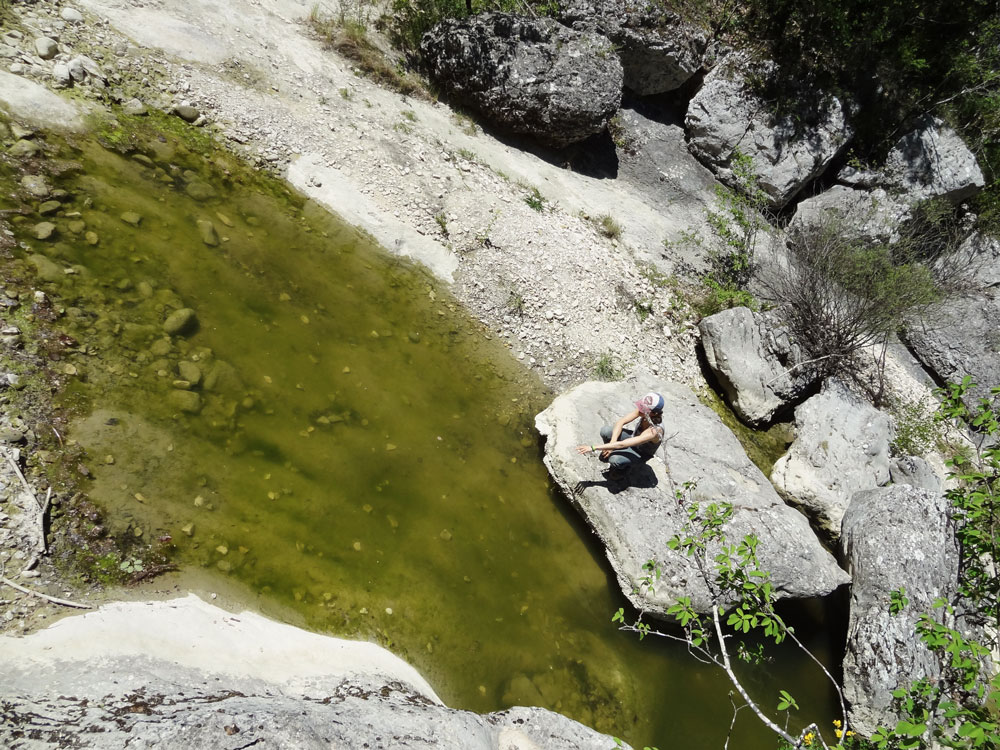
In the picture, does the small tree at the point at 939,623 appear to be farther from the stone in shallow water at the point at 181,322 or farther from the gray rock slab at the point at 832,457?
the stone in shallow water at the point at 181,322

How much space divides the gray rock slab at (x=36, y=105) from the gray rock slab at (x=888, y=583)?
14378mm

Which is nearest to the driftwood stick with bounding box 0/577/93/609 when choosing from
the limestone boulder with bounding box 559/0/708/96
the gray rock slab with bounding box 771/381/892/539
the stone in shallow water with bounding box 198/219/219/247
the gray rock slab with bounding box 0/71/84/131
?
the stone in shallow water with bounding box 198/219/219/247

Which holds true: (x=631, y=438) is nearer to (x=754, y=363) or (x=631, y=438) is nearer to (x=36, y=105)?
(x=754, y=363)

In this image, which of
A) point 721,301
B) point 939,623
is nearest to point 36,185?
point 721,301

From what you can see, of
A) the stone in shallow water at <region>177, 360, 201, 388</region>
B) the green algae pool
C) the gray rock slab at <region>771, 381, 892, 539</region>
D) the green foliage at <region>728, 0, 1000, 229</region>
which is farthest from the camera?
the green foliage at <region>728, 0, 1000, 229</region>

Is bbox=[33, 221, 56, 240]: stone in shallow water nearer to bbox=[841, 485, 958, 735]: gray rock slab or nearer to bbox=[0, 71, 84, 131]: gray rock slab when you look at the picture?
bbox=[0, 71, 84, 131]: gray rock slab

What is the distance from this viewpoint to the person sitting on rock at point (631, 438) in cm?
797

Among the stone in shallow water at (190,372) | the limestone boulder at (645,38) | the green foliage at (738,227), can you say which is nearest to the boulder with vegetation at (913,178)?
the green foliage at (738,227)

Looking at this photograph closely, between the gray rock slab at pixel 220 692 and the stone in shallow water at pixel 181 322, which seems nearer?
the gray rock slab at pixel 220 692

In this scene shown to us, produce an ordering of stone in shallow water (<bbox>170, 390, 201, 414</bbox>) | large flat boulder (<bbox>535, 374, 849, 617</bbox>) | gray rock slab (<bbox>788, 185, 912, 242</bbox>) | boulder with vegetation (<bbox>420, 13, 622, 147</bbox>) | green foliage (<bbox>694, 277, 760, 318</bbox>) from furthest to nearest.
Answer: gray rock slab (<bbox>788, 185, 912, 242</bbox>), boulder with vegetation (<bbox>420, 13, 622, 147</bbox>), green foliage (<bbox>694, 277, 760, 318</bbox>), large flat boulder (<bbox>535, 374, 849, 617</bbox>), stone in shallow water (<bbox>170, 390, 201, 414</bbox>)

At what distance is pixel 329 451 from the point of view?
7637 mm

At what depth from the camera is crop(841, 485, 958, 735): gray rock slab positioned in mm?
7668

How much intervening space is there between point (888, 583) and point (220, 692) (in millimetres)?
9084

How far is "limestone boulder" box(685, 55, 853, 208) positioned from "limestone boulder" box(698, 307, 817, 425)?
5.03 metres
